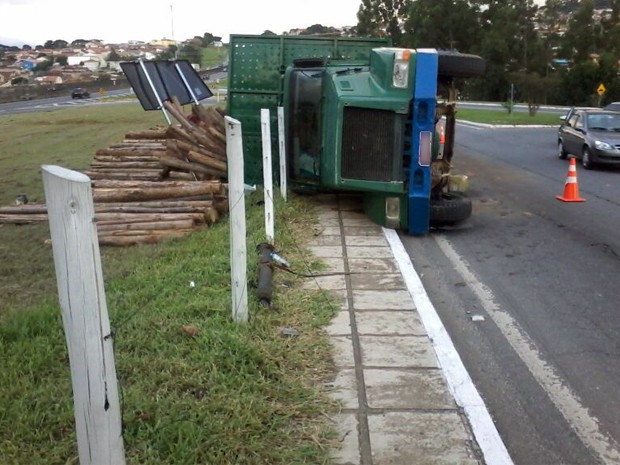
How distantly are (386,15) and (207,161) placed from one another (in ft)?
208

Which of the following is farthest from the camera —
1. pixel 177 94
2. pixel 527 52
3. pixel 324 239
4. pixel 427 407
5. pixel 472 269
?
pixel 527 52

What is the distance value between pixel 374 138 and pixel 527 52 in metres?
56.2

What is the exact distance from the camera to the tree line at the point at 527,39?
55625mm

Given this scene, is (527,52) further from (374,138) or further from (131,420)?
(131,420)

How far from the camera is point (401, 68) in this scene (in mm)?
9195

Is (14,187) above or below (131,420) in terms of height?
below

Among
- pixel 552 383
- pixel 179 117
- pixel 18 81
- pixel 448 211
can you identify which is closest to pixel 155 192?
pixel 179 117

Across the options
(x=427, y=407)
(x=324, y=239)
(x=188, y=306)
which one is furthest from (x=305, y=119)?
(x=427, y=407)

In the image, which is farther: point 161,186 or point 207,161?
point 207,161

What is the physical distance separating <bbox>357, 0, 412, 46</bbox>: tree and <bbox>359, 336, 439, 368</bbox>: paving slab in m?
67.7

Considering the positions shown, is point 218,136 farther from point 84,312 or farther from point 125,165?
point 84,312

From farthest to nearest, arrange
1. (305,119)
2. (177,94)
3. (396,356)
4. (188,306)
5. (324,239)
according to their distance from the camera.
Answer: (177,94)
(305,119)
(324,239)
(188,306)
(396,356)

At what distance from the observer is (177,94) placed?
56.2ft

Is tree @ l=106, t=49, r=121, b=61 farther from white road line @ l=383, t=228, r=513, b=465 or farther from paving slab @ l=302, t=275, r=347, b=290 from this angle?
white road line @ l=383, t=228, r=513, b=465
